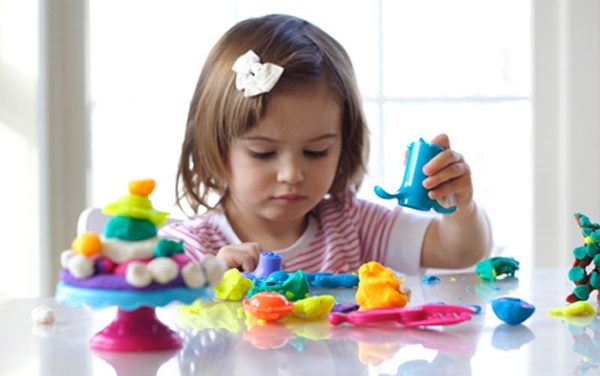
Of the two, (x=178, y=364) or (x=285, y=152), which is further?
(x=285, y=152)

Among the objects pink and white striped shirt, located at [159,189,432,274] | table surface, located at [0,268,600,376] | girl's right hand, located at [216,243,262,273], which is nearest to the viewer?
table surface, located at [0,268,600,376]

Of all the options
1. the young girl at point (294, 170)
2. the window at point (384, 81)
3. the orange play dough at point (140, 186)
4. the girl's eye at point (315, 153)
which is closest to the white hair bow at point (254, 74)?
the young girl at point (294, 170)

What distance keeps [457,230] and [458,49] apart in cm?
105

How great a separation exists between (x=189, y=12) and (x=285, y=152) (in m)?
1.07

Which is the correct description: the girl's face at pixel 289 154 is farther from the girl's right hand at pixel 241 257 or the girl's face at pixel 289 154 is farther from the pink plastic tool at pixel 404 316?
the pink plastic tool at pixel 404 316

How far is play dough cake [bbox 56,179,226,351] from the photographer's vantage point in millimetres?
536

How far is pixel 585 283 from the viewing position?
31.2 inches

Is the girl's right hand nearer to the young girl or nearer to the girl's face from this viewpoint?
the young girl

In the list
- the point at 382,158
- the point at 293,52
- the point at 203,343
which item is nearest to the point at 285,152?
the point at 293,52

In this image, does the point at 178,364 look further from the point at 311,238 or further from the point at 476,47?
the point at 476,47

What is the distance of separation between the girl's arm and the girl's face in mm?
192

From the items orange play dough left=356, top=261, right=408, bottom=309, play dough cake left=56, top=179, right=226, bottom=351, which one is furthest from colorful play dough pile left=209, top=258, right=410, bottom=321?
play dough cake left=56, top=179, right=226, bottom=351

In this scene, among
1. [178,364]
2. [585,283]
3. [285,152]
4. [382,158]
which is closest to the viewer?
[178,364]

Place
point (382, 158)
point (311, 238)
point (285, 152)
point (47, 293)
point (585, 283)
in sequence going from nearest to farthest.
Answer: point (585, 283) < point (285, 152) < point (311, 238) < point (47, 293) < point (382, 158)
